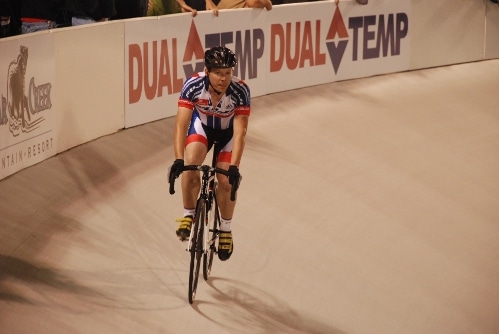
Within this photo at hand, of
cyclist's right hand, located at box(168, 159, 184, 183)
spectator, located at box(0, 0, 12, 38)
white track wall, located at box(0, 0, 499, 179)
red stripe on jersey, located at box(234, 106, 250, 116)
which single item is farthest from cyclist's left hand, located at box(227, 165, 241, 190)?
spectator, located at box(0, 0, 12, 38)

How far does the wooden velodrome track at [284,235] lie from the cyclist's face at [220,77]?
5.03 feet

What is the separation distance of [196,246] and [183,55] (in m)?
4.82

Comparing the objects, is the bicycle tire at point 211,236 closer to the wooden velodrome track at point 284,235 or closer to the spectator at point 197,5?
the wooden velodrome track at point 284,235

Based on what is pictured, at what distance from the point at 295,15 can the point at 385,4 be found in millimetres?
2001

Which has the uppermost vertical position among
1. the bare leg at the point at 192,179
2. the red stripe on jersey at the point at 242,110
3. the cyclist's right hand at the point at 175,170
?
the red stripe on jersey at the point at 242,110

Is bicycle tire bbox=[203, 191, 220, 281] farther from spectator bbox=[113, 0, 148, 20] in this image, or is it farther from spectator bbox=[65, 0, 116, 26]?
spectator bbox=[113, 0, 148, 20]

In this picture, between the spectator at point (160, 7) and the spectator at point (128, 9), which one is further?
the spectator at point (160, 7)

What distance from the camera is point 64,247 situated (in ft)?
25.5

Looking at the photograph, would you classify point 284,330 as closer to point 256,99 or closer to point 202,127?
point 202,127

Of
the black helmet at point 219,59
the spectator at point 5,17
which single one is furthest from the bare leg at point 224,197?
the spectator at point 5,17

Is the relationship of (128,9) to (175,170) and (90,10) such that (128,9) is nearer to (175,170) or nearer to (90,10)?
(90,10)

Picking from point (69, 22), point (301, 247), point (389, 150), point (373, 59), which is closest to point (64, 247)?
point (301, 247)

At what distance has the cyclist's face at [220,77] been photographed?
22.2ft

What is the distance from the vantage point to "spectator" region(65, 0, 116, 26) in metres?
10.1
